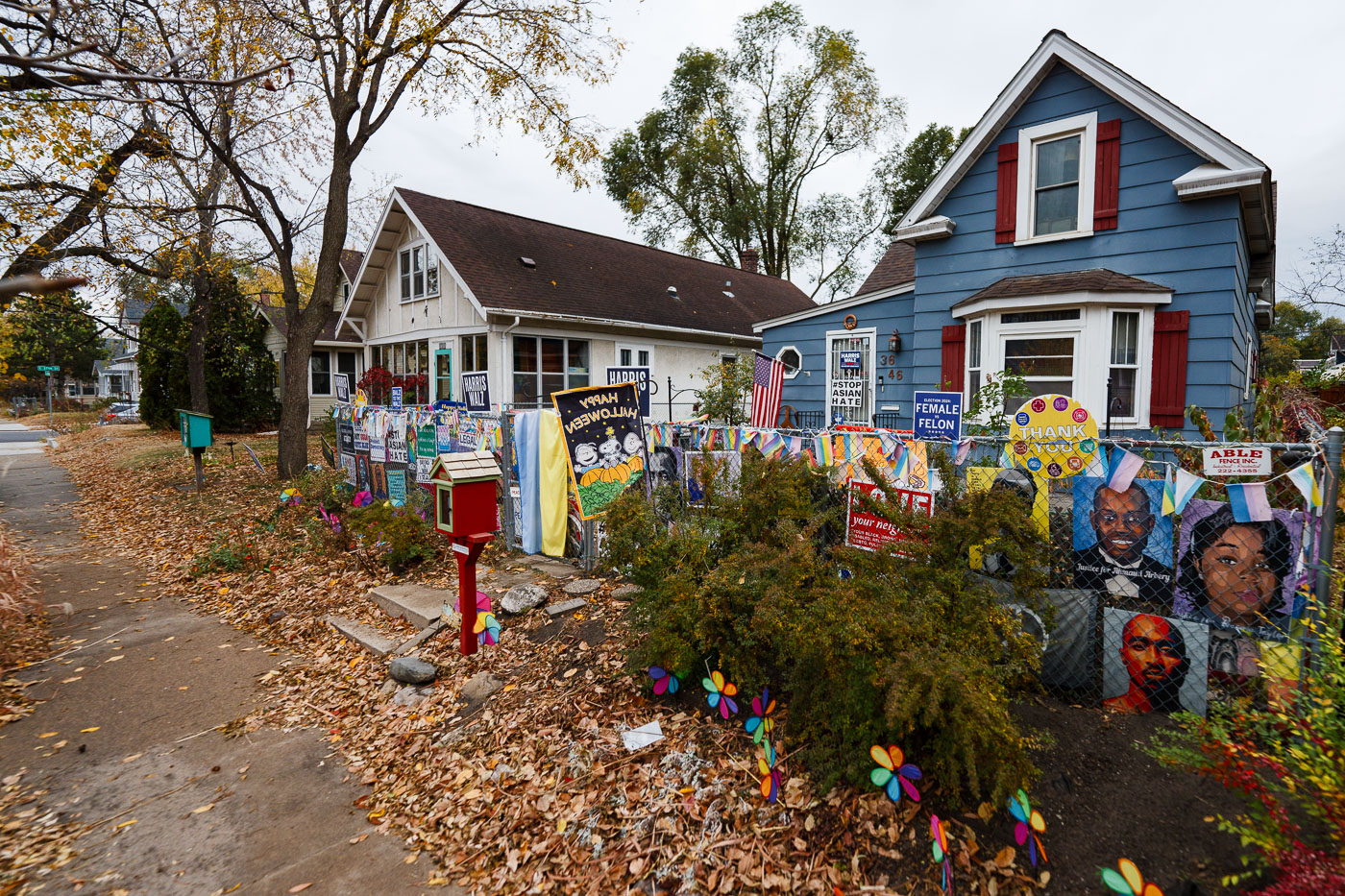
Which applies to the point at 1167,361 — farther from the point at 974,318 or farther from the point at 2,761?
the point at 2,761

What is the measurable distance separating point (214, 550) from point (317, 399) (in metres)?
17.8

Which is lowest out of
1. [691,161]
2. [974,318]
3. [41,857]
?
[41,857]

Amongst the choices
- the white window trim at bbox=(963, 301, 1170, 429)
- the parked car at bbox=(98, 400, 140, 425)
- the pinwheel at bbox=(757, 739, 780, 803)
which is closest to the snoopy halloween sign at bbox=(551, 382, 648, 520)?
the pinwheel at bbox=(757, 739, 780, 803)

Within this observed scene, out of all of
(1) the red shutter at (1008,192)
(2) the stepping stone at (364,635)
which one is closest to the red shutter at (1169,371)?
(1) the red shutter at (1008,192)

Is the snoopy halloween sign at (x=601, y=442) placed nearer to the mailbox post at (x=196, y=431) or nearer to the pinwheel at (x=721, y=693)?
the pinwheel at (x=721, y=693)

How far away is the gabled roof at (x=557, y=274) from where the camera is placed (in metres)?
15.7

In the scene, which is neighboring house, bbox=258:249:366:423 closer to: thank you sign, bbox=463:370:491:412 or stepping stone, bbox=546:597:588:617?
thank you sign, bbox=463:370:491:412

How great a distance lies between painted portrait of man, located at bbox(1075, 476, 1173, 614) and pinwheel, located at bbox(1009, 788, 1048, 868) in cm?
166

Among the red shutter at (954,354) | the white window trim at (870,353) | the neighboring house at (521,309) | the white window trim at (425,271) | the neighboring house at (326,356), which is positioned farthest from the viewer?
the neighboring house at (326,356)

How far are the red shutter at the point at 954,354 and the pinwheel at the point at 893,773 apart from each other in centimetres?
839

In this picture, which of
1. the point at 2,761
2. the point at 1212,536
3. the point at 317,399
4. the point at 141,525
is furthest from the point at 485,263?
the point at 1212,536

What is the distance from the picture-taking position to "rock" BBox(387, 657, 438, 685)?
4.91 metres

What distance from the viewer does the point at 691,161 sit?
3189cm

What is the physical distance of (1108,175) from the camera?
8.90 meters
